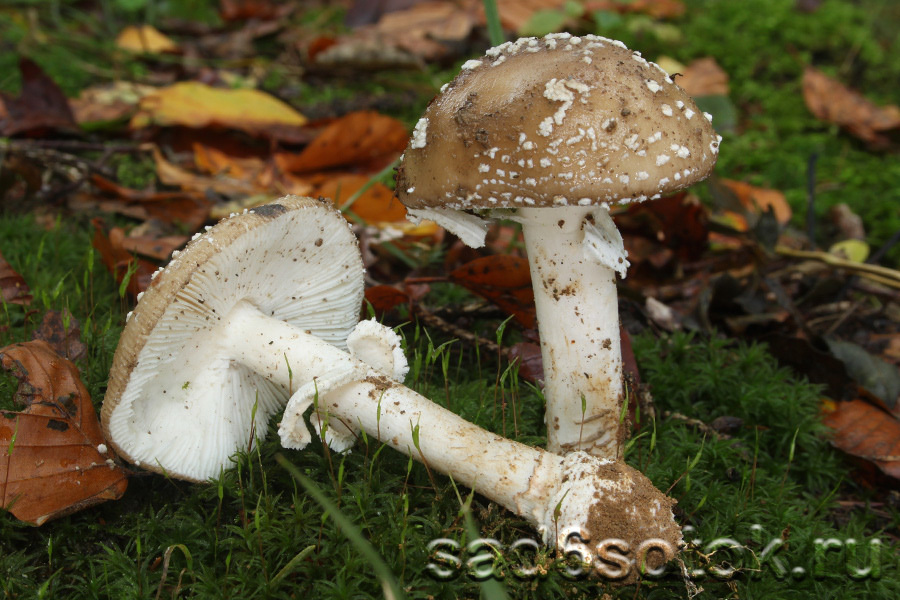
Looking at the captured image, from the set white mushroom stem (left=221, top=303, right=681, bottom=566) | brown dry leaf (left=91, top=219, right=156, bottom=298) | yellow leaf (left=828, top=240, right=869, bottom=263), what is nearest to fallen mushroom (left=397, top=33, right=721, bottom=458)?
white mushroom stem (left=221, top=303, right=681, bottom=566)

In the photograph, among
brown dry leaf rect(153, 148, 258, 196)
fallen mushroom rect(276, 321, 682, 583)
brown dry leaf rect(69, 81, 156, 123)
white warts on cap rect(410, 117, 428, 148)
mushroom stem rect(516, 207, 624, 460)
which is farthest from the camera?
brown dry leaf rect(69, 81, 156, 123)

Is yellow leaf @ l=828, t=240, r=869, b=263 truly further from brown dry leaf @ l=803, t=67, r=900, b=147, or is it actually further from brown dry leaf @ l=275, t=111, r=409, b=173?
brown dry leaf @ l=275, t=111, r=409, b=173

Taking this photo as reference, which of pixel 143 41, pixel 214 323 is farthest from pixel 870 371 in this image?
pixel 143 41

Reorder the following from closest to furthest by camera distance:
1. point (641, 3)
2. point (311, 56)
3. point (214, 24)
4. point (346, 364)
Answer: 1. point (346, 364)
2. point (311, 56)
3. point (641, 3)
4. point (214, 24)

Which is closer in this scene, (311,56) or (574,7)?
(574,7)

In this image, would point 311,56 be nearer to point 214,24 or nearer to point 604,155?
point 214,24

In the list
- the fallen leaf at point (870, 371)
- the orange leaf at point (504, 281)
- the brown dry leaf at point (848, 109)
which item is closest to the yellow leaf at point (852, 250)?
the fallen leaf at point (870, 371)

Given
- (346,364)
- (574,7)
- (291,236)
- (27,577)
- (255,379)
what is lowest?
(27,577)

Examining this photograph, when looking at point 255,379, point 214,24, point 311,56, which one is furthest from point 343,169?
point 214,24
